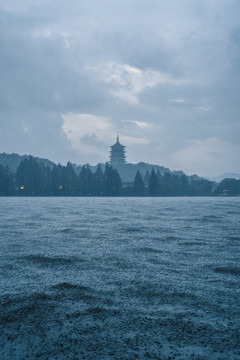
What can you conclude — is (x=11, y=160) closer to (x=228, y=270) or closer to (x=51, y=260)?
(x=51, y=260)

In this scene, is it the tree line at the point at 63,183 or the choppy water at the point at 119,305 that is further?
the tree line at the point at 63,183

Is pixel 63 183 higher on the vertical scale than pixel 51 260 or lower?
higher

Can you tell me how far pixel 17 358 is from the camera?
2535 mm

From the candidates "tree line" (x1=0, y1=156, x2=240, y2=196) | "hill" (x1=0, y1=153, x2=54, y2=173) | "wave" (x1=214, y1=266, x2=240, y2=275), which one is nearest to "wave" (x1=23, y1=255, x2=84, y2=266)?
"wave" (x1=214, y1=266, x2=240, y2=275)

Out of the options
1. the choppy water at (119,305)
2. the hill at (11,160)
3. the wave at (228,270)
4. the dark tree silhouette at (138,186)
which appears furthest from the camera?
the hill at (11,160)

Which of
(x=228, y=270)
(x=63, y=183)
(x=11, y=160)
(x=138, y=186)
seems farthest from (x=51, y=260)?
(x=11, y=160)

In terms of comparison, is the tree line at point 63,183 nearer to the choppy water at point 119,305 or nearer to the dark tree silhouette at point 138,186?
the dark tree silhouette at point 138,186

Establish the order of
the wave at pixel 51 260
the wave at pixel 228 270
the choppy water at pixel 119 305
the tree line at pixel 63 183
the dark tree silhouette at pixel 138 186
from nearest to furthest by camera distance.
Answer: the choppy water at pixel 119 305, the wave at pixel 228 270, the wave at pixel 51 260, the tree line at pixel 63 183, the dark tree silhouette at pixel 138 186

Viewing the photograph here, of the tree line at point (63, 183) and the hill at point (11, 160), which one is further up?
the hill at point (11, 160)

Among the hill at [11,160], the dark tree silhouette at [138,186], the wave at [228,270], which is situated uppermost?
the hill at [11,160]

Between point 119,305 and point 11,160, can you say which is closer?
point 119,305

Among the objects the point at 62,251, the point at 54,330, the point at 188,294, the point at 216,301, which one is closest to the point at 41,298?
the point at 54,330

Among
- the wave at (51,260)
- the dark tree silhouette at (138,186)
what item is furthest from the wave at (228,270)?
the dark tree silhouette at (138,186)

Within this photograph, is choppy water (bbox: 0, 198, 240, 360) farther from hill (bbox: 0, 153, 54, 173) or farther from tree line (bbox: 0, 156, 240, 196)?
hill (bbox: 0, 153, 54, 173)
